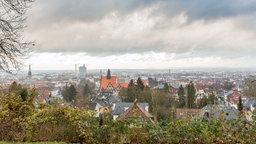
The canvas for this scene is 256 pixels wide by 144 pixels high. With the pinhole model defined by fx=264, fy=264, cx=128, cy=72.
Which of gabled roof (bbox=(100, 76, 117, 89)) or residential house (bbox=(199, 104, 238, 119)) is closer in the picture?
residential house (bbox=(199, 104, 238, 119))

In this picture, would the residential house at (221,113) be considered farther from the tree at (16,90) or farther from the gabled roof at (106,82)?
the gabled roof at (106,82)

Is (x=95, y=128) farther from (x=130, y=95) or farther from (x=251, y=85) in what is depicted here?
(x=130, y=95)

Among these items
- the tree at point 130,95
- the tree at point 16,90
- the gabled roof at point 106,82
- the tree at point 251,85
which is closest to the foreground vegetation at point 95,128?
the tree at point 251,85

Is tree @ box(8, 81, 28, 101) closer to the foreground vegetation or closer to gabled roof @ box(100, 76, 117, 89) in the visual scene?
the foreground vegetation

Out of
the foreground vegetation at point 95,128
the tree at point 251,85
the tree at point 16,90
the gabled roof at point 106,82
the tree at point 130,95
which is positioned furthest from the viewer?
the gabled roof at point 106,82

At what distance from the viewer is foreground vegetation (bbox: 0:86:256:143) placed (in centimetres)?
582

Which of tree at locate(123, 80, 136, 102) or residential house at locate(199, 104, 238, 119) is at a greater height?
residential house at locate(199, 104, 238, 119)

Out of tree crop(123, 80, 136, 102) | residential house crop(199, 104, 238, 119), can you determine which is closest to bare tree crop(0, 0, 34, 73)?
residential house crop(199, 104, 238, 119)

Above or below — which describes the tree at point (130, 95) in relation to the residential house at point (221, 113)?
below

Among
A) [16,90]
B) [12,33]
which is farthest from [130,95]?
[12,33]

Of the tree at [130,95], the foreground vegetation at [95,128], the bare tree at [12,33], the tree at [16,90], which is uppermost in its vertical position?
the bare tree at [12,33]

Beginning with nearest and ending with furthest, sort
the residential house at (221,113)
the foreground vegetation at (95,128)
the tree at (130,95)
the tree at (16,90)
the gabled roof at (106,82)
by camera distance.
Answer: the foreground vegetation at (95,128) < the residential house at (221,113) < the tree at (16,90) < the tree at (130,95) < the gabled roof at (106,82)

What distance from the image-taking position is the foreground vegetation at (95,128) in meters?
5.82

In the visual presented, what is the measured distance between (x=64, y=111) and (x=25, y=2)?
3.36 m
